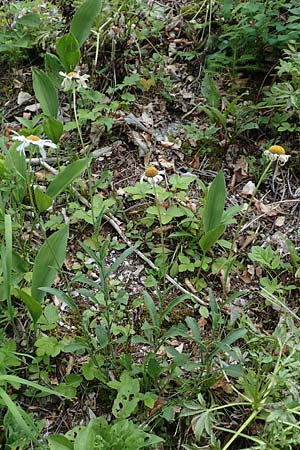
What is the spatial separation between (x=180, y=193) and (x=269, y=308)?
1.69ft

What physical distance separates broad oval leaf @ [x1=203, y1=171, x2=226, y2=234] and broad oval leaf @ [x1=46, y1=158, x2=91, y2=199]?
1.31 ft

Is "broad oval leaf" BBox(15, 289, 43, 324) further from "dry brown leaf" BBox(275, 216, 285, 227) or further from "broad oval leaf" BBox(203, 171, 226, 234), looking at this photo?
"dry brown leaf" BBox(275, 216, 285, 227)

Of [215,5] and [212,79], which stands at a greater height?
[215,5]

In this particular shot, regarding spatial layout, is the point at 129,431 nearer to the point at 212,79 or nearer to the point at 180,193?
the point at 180,193

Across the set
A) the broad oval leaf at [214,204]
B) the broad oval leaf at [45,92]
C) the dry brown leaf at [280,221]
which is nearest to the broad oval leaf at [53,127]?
the broad oval leaf at [45,92]

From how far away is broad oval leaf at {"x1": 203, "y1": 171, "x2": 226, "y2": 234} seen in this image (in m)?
1.69

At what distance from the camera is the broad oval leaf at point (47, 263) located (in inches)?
57.4

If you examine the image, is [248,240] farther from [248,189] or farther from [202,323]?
[202,323]

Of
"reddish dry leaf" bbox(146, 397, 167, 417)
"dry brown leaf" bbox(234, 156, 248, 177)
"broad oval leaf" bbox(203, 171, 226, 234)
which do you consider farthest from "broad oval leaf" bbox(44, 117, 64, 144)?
"reddish dry leaf" bbox(146, 397, 167, 417)

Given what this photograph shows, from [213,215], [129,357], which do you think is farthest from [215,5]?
[129,357]

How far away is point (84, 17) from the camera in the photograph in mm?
2082

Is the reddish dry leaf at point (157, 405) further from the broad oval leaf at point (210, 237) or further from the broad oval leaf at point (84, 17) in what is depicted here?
the broad oval leaf at point (84, 17)

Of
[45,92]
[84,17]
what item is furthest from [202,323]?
[84,17]

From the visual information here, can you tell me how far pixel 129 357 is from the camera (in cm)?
143
